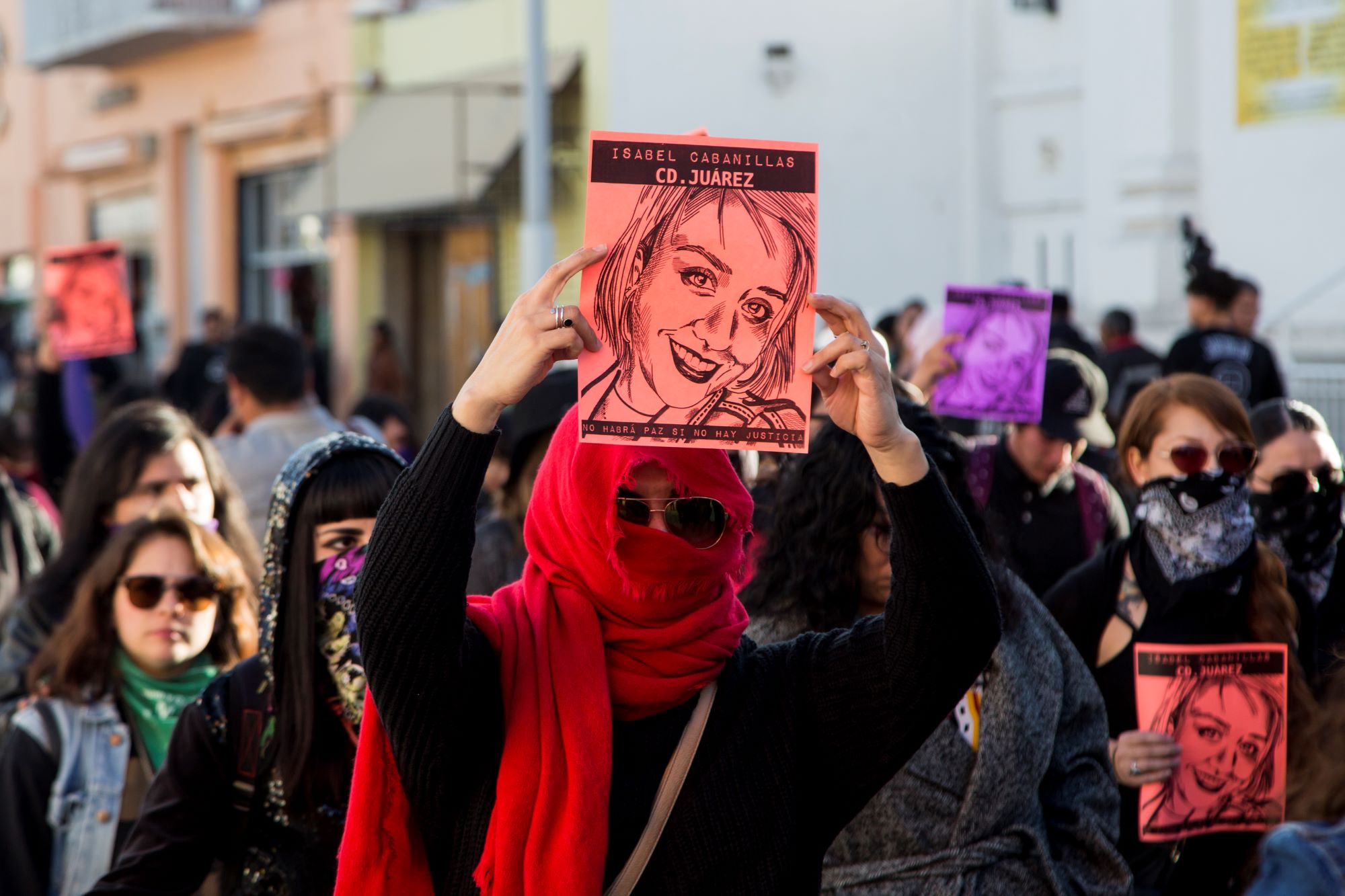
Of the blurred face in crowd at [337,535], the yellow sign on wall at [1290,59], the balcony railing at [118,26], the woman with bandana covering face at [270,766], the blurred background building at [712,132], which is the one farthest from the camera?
the balcony railing at [118,26]

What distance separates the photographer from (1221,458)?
160 inches

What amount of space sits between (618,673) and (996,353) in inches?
136

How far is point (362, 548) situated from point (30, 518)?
314 centimetres

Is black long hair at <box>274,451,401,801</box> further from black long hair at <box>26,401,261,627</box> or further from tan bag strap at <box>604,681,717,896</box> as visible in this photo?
black long hair at <box>26,401,261,627</box>

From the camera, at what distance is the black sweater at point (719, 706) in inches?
91.7

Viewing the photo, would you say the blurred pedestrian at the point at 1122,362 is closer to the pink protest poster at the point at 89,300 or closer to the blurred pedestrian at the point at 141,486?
the pink protest poster at the point at 89,300

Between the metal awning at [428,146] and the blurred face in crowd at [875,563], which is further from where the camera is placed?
the metal awning at [428,146]

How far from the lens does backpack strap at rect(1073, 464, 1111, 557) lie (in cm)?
546

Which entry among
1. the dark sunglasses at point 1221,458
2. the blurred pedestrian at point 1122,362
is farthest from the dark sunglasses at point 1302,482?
the blurred pedestrian at point 1122,362

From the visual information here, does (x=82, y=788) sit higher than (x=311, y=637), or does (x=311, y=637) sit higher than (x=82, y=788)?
(x=311, y=637)

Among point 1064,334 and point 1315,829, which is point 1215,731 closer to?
point 1315,829

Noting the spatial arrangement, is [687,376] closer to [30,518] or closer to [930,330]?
[30,518]

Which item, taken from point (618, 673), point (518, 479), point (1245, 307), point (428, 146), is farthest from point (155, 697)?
point (428, 146)

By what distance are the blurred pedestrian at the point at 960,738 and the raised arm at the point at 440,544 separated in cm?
106
